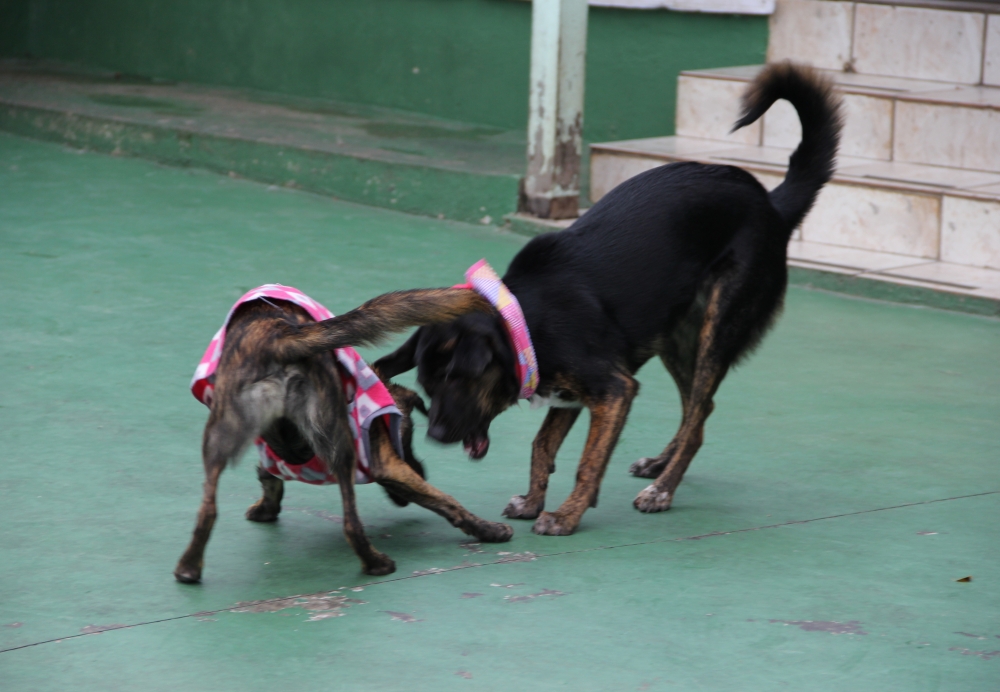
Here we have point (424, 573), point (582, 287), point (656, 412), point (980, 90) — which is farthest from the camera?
point (980, 90)

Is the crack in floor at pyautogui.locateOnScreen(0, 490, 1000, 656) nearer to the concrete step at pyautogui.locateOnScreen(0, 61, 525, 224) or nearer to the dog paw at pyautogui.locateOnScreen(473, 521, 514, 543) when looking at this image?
the dog paw at pyautogui.locateOnScreen(473, 521, 514, 543)

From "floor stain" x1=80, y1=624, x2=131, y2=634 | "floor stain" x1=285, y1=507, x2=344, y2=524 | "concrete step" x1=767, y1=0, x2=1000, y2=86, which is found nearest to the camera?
"floor stain" x1=80, y1=624, x2=131, y2=634

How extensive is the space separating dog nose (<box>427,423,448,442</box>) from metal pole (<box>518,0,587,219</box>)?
393cm

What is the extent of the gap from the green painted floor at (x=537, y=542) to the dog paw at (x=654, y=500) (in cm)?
4

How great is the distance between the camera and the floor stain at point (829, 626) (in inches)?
111

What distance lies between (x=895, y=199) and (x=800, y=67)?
7.66 feet

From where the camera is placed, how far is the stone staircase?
605 cm

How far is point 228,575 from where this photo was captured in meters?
3.12

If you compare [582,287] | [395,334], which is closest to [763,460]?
[582,287]

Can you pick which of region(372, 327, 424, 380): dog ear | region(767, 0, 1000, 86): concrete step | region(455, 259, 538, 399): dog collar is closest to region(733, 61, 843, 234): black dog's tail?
region(455, 259, 538, 399): dog collar

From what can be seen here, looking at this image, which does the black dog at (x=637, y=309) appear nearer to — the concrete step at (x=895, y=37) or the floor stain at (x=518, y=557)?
the floor stain at (x=518, y=557)

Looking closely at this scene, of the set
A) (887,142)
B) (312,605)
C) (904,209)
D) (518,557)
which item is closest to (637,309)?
(518,557)

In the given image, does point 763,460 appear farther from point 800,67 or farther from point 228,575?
point 228,575

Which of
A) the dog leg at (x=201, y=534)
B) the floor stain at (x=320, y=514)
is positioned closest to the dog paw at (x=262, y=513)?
the floor stain at (x=320, y=514)
